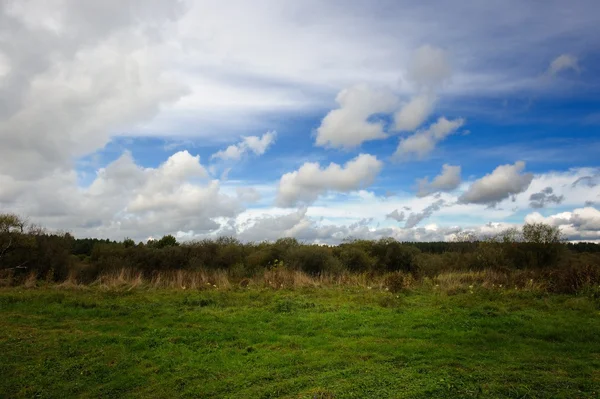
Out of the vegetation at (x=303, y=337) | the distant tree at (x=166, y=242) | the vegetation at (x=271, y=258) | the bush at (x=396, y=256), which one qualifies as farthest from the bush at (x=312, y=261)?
the distant tree at (x=166, y=242)

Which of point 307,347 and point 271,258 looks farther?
point 271,258

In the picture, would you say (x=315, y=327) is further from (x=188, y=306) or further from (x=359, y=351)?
(x=188, y=306)

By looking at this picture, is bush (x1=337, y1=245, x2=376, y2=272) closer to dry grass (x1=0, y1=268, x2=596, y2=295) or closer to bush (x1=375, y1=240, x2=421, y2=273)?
bush (x1=375, y1=240, x2=421, y2=273)

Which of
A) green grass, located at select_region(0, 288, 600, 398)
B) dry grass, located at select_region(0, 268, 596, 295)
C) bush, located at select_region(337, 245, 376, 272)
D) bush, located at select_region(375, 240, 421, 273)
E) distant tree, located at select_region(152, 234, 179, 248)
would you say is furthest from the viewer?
distant tree, located at select_region(152, 234, 179, 248)

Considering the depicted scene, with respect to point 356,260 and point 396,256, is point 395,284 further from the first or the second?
point 396,256

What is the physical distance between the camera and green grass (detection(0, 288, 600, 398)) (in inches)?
268

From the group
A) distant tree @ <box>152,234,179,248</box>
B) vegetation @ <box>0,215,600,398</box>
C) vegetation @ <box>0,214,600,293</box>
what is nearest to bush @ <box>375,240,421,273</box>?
vegetation @ <box>0,214,600,293</box>

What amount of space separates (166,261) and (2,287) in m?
11.3

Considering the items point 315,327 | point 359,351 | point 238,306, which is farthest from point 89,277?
point 359,351

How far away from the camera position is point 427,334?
9789 millimetres

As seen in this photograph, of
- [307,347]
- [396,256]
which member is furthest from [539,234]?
[307,347]

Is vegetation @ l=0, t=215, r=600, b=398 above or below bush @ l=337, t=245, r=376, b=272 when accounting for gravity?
below

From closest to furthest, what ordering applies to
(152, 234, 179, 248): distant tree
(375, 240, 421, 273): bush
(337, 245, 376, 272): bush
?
(337, 245, 376, 272): bush, (375, 240, 421, 273): bush, (152, 234, 179, 248): distant tree

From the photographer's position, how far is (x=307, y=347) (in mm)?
9148
